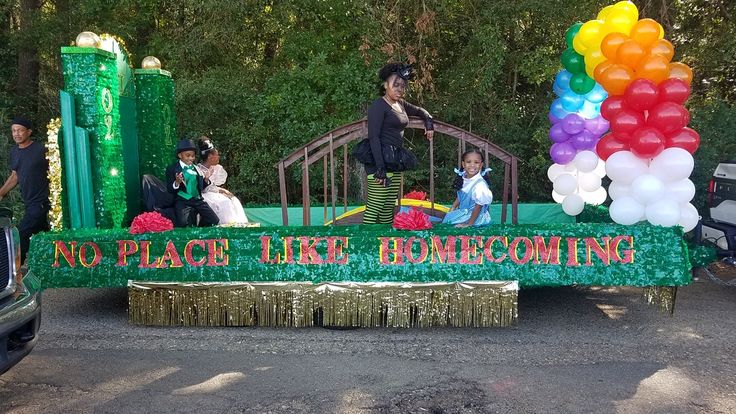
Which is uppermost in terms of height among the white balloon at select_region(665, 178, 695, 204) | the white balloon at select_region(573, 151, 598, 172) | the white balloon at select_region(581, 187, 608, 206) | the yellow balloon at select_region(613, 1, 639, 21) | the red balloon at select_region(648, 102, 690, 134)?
the yellow balloon at select_region(613, 1, 639, 21)

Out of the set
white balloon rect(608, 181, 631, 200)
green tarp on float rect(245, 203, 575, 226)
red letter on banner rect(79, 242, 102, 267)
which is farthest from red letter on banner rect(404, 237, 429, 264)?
green tarp on float rect(245, 203, 575, 226)

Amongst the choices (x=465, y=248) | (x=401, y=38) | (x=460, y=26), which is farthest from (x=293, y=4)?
(x=465, y=248)

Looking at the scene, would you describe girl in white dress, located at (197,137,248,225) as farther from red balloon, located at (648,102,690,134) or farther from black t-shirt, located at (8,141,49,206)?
red balloon, located at (648,102,690,134)

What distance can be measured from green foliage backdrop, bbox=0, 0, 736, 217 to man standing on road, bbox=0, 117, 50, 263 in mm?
4235

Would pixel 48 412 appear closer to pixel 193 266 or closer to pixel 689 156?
pixel 193 266

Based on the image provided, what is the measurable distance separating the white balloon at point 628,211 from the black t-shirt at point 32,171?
538 centimetres

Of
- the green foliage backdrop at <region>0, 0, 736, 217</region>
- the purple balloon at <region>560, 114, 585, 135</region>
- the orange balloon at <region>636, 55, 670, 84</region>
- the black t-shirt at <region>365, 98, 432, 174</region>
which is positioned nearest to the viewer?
the orange balloon at <region>636, 55, 670, 84</region>

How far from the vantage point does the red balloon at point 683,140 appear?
→ 16.1 feet

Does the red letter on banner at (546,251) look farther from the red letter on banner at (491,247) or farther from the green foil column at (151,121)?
the green foil column at (151,121)

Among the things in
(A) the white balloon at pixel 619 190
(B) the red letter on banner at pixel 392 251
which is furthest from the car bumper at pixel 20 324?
(A) the white balloon at pixel 619 190

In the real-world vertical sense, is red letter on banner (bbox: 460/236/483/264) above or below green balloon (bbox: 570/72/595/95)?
below

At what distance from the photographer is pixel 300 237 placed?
491 cm

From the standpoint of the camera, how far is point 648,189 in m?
4.89

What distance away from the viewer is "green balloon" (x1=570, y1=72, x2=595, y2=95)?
6184mm
